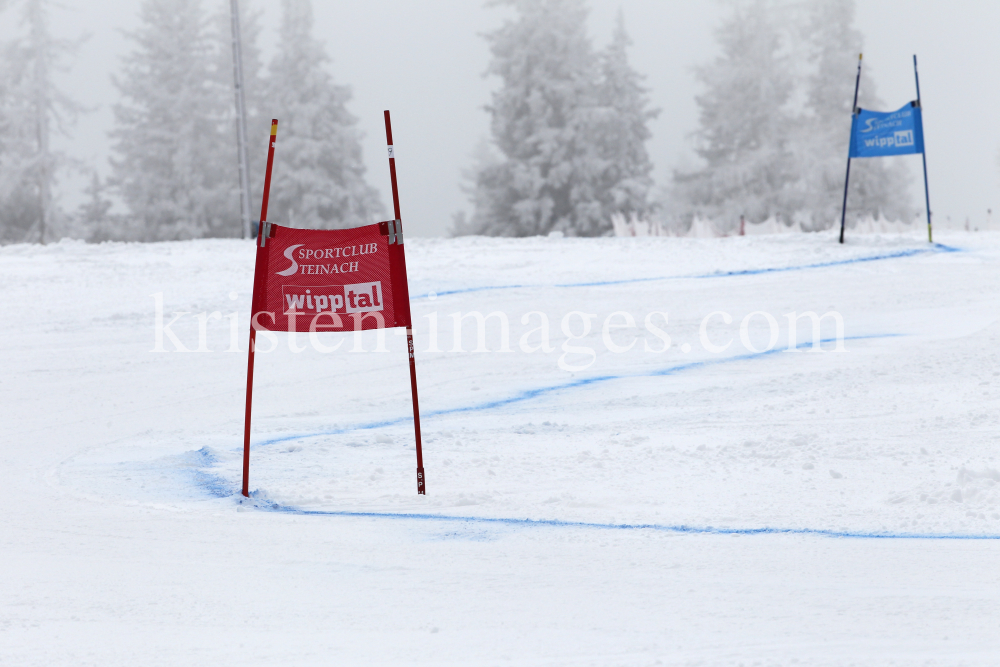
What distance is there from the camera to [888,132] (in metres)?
14.0

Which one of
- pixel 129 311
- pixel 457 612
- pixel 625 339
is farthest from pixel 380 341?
pixel 457 612

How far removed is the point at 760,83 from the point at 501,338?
27.5 m

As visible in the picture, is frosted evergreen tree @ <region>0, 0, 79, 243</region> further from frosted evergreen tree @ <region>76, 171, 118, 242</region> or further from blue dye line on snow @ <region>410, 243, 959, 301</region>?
blue dye line on snow @ <region>410, 243, 959, 301</region>

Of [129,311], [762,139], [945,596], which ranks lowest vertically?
[945,596]

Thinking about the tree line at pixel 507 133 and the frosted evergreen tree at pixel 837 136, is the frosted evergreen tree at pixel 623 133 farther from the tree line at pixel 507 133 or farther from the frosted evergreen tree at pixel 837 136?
the frosted evergreen tree at pixel 837 136

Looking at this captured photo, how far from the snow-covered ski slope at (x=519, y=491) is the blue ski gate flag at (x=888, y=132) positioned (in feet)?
12.5

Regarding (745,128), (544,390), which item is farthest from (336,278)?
(745,128)

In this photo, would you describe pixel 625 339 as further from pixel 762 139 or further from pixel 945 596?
pixel 762 139

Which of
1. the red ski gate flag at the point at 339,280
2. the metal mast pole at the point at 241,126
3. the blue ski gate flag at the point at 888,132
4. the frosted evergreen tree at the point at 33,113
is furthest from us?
the frosted evergreen tree at the point at 33,113

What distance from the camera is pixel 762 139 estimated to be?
1368 inches

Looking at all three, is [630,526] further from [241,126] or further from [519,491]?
[241,126]

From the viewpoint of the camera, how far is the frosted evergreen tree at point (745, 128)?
112ft

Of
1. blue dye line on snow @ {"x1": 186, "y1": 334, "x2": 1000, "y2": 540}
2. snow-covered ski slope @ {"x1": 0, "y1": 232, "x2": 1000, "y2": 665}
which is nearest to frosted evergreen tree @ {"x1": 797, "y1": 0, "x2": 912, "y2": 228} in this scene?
snow-covered ski slope @ {"x1": 0, "y1": 232, "x2": 1000, "y2": 665}

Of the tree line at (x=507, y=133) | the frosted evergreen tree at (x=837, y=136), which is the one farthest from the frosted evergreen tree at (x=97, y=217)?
the frosted evergreen tree at (x=837, y=136)
